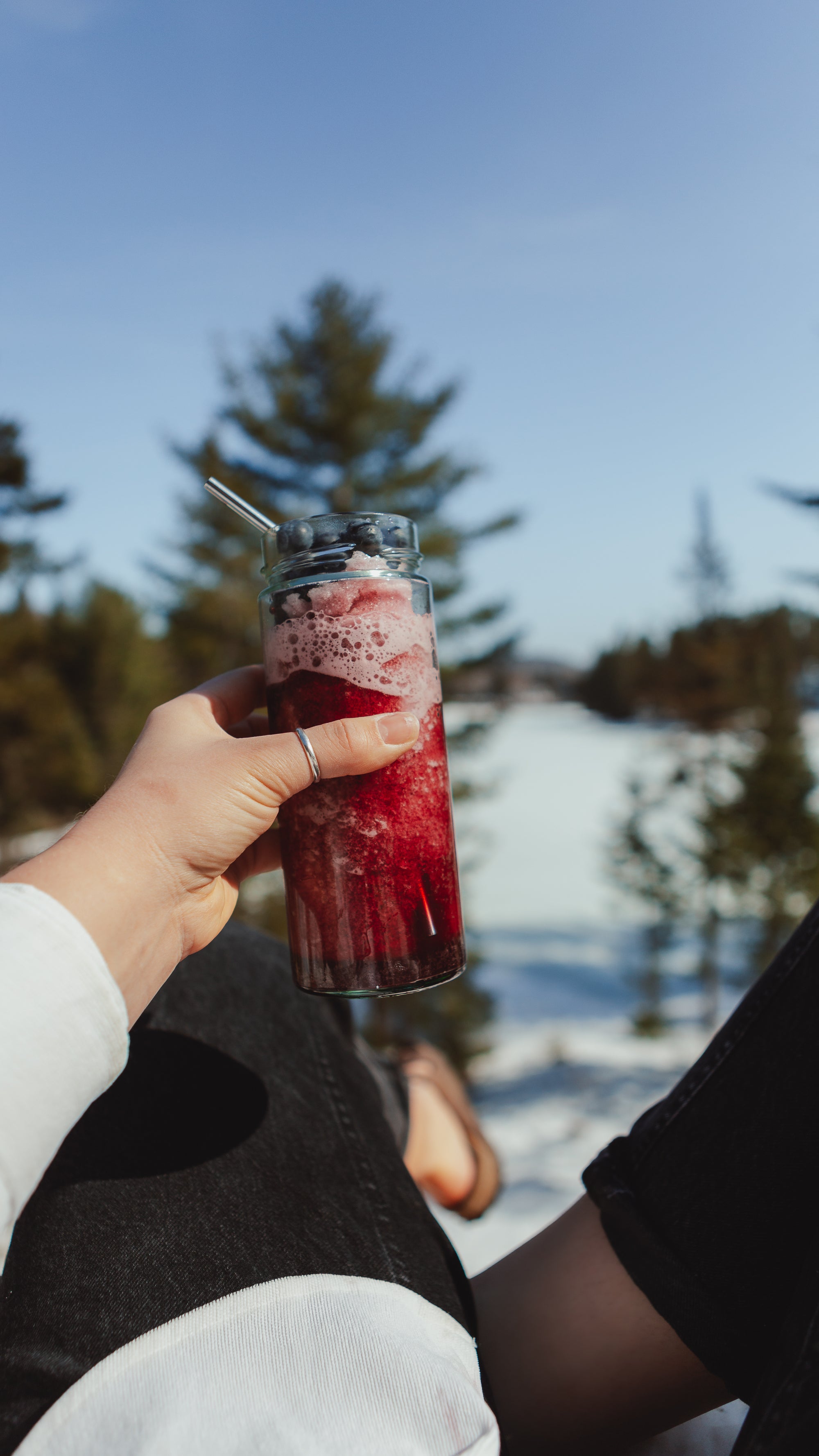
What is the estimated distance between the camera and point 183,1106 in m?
1.25

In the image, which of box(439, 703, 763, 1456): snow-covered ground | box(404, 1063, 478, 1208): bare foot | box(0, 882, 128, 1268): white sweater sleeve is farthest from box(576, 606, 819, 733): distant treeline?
box(0, 882, 128, 1268): white sweater sleeve

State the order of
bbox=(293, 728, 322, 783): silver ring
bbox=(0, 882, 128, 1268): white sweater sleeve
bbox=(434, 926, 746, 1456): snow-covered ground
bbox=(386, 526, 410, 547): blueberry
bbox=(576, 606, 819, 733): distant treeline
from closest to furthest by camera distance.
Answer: bbox=(0, 882, 128, 1268): white sweater sleeve → bbox=(293, 728, 322, 783): silver ring → bbox=(386, 526, 410, 547): blueberry → bbox=(434, 926, 746, 1456): snow-covered ground → bbox=(576, 606, 819, 733): distant treeline

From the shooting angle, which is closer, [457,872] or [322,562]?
[322,562]

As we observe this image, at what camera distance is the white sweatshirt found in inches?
30.7

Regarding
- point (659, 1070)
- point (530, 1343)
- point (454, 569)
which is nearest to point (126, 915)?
point (530, 1343)

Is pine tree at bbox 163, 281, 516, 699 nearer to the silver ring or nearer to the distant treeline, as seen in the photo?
the distant treeline

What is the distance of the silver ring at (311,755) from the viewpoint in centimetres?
110

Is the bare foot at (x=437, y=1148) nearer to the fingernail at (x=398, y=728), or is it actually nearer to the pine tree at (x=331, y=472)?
the fingernail at (x=398, y=728)

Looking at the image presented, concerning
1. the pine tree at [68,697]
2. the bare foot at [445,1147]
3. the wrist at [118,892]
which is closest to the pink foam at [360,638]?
the wrist at [118,892]

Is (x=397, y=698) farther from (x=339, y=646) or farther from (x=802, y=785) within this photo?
(x=802, y=785)

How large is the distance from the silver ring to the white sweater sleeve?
1.17 feet

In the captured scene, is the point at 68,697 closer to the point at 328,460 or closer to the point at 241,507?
the point at 328,460

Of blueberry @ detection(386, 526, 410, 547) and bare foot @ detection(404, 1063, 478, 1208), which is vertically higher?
blueberry @ detection(386, 526, 410, 547)

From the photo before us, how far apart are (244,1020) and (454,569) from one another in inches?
405
